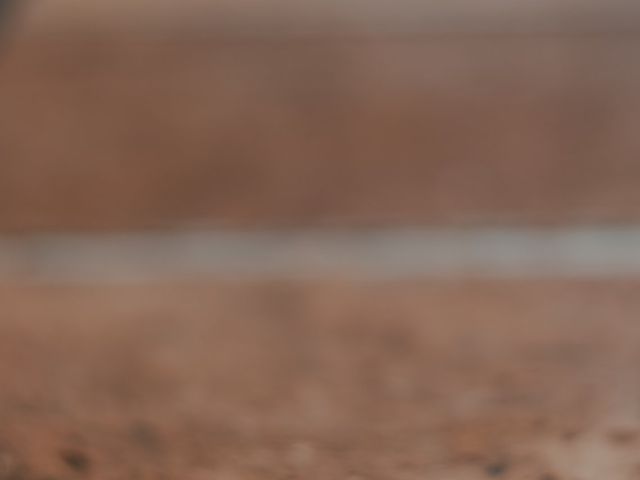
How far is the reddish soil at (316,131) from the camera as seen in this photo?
32cm

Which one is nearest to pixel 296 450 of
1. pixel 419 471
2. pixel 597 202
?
pixel 419 471

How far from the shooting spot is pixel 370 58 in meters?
0.38

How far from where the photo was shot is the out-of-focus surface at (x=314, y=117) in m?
0.32

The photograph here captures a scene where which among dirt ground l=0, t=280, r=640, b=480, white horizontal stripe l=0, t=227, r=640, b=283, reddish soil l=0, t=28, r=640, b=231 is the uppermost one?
reddish soil l=0, t=28, r=640, b=231

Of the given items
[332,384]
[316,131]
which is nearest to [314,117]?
[316,131]

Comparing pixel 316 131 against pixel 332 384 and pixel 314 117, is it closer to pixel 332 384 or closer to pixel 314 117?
pixel 314 117

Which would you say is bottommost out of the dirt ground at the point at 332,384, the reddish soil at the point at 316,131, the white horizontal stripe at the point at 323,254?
the dirt ground at the point at 332,384

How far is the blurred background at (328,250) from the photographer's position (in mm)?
274

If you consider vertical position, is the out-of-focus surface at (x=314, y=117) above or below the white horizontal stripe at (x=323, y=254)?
above

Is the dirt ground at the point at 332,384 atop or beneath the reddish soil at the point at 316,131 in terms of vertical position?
beneath

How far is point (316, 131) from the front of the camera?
0.34 meters

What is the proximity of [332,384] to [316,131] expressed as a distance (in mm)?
126

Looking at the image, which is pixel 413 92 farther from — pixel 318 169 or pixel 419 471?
pixel 419 471

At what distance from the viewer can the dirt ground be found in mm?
270
